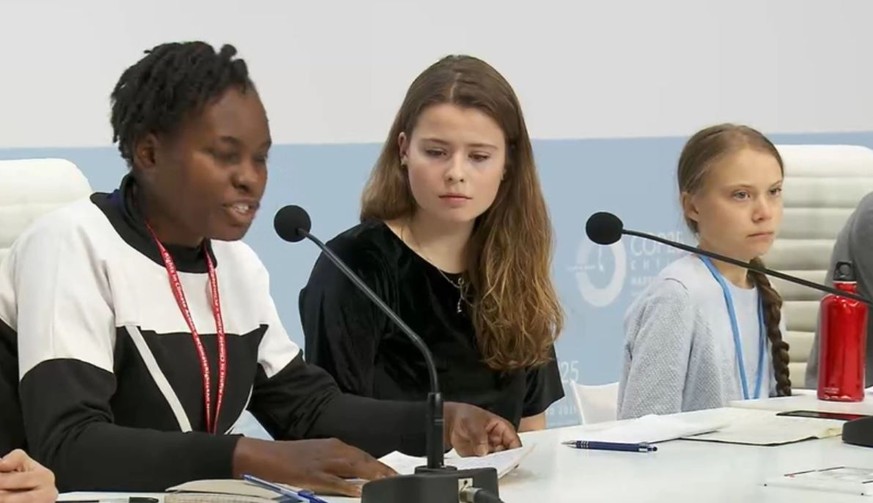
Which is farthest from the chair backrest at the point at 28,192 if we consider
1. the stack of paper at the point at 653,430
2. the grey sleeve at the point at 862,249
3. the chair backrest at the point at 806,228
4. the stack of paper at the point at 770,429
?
the chair backrest at the point at 806,228

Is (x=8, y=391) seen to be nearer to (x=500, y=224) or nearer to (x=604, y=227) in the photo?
(x=604, y=227)

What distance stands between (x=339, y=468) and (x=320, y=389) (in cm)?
50

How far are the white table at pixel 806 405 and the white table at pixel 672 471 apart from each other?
0.33 metres

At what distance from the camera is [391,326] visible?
2527mm

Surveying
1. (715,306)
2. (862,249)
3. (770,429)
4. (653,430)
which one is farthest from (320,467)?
(862,249)

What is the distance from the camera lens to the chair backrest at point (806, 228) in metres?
3.53

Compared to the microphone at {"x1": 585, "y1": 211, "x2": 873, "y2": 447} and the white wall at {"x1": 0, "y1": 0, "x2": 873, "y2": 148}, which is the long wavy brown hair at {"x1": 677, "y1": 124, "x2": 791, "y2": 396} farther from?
the white wall at {"x1": 0, "y1": 0, "x2": 873, "y2": 148}

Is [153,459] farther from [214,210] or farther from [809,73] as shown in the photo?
[809,73]

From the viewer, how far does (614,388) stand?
9.51 ft

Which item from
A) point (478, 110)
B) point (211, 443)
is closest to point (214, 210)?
point (211, 443)

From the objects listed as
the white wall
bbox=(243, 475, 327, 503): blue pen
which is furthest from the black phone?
the white wall

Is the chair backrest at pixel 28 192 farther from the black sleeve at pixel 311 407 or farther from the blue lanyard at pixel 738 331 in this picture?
the blue lanyard at pixel 738 331

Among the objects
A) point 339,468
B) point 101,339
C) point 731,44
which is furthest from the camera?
point 731,44

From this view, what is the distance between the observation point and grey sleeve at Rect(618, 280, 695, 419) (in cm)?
266
